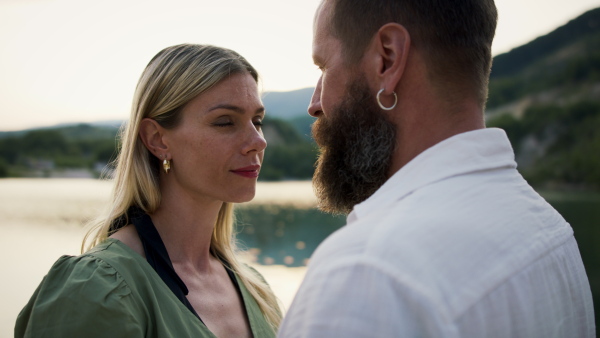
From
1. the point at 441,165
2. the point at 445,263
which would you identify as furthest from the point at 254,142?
the point at 445,263

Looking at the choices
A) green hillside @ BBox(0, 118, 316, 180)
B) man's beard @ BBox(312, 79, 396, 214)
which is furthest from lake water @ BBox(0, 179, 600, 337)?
green hillside @ BBox(0, 118, 316, 180)

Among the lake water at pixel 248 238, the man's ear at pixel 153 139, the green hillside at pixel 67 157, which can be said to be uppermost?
the man's ear at pixel 153 139

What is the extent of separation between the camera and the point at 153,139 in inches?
111

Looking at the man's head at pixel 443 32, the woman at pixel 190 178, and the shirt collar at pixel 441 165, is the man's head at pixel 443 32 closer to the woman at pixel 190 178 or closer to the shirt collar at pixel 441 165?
the shirt collar at pixel 441 165

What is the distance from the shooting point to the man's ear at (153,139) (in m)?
2.79

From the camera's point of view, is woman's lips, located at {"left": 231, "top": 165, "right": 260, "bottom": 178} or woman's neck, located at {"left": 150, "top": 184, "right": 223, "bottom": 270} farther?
woman's lips, located at {"left": 231, "top": 165, "right": 260, "bottom": 178}

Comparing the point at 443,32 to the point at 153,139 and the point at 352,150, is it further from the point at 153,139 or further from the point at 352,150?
the point at 153,139

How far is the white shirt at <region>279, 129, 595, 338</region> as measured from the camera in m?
1.02

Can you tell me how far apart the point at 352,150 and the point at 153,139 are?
1548 millimetres

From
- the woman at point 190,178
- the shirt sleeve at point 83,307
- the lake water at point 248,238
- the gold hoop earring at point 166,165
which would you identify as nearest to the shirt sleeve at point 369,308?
the shirt sleeve at point 83,307

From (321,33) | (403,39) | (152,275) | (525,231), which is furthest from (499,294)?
(152,275)

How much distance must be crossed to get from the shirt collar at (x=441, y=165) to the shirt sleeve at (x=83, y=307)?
1.20 meters

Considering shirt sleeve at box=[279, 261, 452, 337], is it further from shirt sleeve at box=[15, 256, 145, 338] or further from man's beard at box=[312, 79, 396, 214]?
shirt sleeve at box=[15, 256, 145, 338]

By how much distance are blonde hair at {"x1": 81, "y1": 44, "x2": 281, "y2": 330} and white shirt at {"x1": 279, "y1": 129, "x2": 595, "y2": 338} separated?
167 cm
